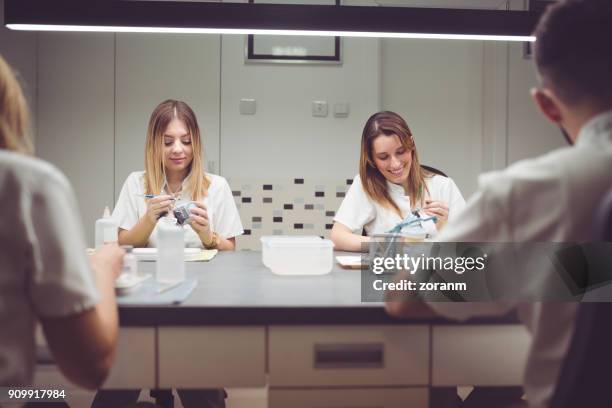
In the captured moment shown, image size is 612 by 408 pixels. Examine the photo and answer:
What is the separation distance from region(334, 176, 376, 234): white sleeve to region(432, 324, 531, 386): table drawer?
3.99ft

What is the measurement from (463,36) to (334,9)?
0.46 metres

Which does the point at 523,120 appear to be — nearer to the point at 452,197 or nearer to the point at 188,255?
the point at 452,197

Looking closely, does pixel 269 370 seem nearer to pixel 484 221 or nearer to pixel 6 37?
pixel 484 221

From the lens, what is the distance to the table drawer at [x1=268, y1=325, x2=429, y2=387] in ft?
3.61

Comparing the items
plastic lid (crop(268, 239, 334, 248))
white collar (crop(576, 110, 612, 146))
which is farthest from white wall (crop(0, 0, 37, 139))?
white collar (crop(576, 110, 612, 146))

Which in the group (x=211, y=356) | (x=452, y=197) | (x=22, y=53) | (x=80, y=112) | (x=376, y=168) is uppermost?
(x=22, y=53)

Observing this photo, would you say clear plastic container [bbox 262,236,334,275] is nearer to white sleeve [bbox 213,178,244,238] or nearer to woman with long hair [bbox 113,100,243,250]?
woman with long hair [bbox 113,100,243,250]

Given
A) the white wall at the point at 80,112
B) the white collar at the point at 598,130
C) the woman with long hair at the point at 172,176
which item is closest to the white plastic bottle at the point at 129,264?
the woman with long hair at the point at 172,176

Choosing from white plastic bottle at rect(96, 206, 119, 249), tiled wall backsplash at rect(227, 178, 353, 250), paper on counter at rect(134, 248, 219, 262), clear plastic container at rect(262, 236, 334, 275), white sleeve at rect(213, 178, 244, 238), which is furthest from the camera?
tiled wall backsplash at rect(227, 178, 353, 250)

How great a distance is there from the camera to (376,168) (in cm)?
243

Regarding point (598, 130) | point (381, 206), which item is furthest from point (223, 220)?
point (598, 130)

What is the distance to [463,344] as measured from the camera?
3.65 ft

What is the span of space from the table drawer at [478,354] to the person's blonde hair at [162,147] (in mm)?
1534

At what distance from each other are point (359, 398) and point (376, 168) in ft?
4.77
